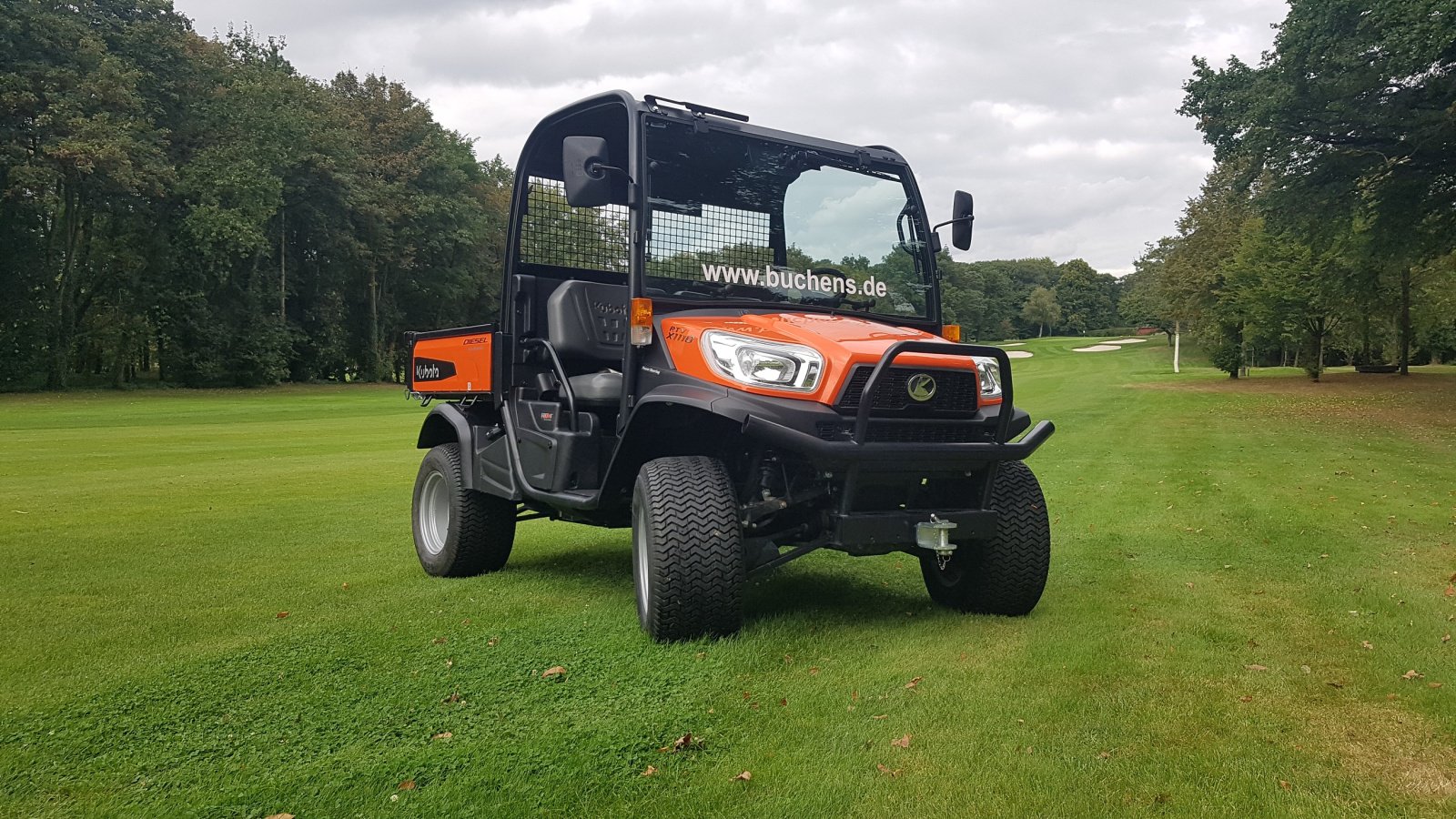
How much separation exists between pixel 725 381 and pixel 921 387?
2.97 feet

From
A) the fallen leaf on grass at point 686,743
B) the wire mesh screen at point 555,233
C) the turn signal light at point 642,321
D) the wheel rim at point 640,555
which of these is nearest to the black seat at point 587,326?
the wire mesh screen at point 555,233

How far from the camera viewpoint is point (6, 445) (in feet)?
57.3

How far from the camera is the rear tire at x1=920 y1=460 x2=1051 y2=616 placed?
5.15m

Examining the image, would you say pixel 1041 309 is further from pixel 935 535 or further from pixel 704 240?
pixel 935 535

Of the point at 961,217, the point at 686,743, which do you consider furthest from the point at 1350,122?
the point at 686,743

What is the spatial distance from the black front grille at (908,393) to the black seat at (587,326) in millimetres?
1767

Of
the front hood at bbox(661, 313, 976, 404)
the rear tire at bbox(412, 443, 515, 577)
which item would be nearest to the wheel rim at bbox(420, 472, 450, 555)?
the rear tire at bbox(412, 443, 515, 577)

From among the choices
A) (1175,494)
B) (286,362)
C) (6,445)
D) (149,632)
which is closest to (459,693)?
(149,632)

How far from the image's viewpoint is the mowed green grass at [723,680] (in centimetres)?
312

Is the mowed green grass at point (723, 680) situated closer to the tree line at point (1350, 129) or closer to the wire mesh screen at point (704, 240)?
the wire mesh screen at point (704, 240)

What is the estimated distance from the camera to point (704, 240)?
18.1 ft

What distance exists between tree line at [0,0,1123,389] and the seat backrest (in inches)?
1310

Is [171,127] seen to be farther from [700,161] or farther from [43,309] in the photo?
[700,161]

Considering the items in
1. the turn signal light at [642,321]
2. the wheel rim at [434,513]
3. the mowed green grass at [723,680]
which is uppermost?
the turn signal light at [642,321]
